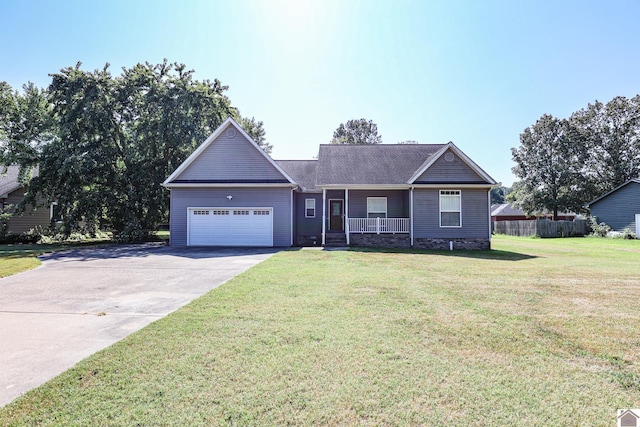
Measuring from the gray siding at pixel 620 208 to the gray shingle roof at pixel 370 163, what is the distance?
19912 mm

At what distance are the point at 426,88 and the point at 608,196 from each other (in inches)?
1057

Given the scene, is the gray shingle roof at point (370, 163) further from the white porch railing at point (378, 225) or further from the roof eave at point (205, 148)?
the roof eave at point (205, 148)

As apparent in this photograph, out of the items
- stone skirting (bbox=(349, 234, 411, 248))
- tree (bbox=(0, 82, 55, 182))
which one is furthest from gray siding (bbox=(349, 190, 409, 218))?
tree (bbox=(0, 82, 55, 182))

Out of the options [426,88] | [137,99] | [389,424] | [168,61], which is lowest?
[389,424]

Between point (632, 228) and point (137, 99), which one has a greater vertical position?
point (137, 99)

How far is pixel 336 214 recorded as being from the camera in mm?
19750

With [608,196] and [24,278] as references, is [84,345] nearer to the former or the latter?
[24,278]

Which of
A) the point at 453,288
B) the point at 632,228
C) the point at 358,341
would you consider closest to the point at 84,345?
the point at 358,341

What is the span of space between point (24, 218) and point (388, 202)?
77.8ft

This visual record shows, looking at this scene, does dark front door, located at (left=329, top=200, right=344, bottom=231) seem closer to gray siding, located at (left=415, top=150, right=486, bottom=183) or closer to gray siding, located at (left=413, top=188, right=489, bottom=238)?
gray siding, located at (left=413, top=188, right=489, bottom=238)

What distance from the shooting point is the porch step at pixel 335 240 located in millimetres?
17578

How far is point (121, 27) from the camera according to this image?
39.2 feet

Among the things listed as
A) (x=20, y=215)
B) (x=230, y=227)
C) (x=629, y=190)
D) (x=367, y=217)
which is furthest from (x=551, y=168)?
(x=20, y=215)

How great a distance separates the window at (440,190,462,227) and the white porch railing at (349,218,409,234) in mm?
1834
